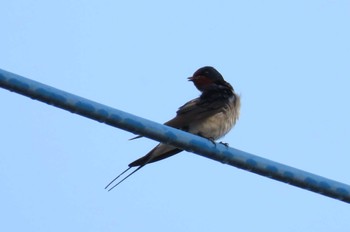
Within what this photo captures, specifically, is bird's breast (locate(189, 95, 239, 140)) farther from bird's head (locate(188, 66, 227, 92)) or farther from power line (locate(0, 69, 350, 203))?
power line (locate(0, 69, 350, 203))

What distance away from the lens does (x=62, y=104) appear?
3324mm

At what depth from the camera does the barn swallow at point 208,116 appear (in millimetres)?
5781

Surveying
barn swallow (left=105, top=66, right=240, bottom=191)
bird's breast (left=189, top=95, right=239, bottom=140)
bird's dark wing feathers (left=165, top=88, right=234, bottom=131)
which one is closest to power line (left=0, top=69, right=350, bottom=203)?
barn swallow (left=105, top=66, right=240, bottom=191)

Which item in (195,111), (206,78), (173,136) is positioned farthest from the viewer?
(206,78)

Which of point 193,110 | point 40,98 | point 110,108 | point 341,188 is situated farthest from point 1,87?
point 193,110

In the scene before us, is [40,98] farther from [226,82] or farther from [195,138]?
[226,82]

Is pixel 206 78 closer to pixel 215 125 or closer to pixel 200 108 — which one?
pixel 200 108

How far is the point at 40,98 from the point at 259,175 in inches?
37.1

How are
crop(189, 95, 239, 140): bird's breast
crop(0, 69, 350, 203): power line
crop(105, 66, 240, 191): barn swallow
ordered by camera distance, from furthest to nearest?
1. crop(189, 95, 239, 140): bird's breast
2. crop(105, 66, 240, 191): barn swallow
3. crop(0, 69, 350, 203): power line

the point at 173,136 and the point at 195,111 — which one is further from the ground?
the point at 195,111

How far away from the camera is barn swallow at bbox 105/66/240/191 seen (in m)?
5.78

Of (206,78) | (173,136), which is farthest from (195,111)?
(173,136)

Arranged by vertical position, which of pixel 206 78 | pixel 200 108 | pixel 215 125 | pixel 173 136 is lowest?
pixel 173 136

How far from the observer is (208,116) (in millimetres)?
6082
